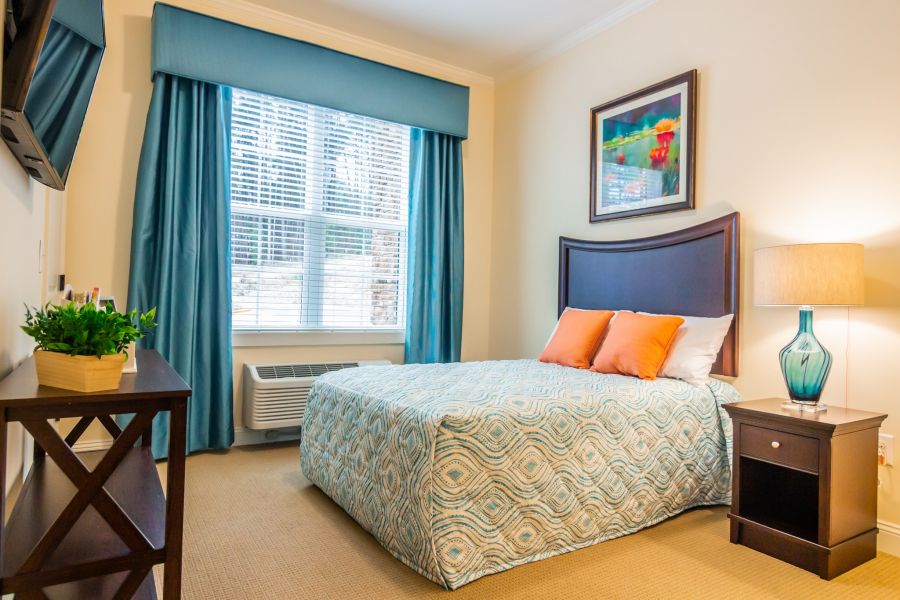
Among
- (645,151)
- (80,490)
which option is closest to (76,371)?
(80,490)

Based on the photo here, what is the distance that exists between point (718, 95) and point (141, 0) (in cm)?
332

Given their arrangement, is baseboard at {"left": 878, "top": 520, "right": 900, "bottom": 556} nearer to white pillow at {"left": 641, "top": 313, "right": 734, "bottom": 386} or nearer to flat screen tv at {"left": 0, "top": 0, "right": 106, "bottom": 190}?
white pillow at {"left": 641, "top": 313, "right": 734, "bottom": 386}

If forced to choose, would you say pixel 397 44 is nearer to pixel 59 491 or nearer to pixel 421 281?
pixel 421 281

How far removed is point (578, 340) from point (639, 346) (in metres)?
0.43

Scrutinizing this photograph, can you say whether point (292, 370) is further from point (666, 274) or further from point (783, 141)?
point (783, 141)

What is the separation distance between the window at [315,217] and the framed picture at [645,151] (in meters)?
1.49

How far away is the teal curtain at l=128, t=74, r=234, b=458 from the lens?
327cm

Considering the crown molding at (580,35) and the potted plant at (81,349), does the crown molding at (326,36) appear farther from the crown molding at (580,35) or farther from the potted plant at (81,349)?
the potted plant at (81,349)

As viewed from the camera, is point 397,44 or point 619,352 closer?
point 619,352

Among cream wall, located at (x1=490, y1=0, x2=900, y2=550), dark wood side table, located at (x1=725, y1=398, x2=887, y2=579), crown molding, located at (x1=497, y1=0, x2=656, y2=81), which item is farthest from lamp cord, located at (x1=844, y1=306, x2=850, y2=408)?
crown molding, located at (x1=497, y1=0, x2=656, y2=81)

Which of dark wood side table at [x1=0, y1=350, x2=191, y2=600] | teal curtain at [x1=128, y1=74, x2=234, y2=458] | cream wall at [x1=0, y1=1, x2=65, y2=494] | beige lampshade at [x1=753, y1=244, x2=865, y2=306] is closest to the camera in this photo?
dark wood side table at [x1=0, y1=350, x2=191, y2=600]

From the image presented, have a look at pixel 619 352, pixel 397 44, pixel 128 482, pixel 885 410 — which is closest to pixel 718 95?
pixel 619 352

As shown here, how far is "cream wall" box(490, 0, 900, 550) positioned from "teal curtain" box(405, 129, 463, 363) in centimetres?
87

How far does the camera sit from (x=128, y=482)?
1894 mm
